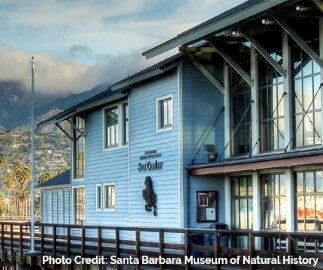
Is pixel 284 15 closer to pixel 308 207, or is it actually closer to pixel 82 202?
pixel 308 207

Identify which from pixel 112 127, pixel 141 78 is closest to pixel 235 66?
pixel 141 78

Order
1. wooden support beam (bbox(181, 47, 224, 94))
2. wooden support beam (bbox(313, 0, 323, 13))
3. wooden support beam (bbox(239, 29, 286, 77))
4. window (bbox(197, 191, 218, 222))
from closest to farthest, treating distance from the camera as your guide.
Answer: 1. wooden support beam (bbox(313, 0, 323, 13))
2. wooden support beam (bbox(239, 29, 286, 77))
3. wooden support beam (bbox(181, 47, 224, 94))
4. window (bbox(197, 191, 218, 222))

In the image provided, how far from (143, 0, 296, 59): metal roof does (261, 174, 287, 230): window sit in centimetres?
437

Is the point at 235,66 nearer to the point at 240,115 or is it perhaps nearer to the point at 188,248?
the point at 240,115

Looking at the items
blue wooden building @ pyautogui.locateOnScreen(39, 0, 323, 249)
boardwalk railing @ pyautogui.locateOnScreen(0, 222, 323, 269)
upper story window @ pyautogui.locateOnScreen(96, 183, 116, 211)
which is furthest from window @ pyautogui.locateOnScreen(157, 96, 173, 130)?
upper story window @ pyautogui.locateOnScreen(96, 183, 116, 211)

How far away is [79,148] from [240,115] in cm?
1280

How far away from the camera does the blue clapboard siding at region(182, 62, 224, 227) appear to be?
2634 centimetres

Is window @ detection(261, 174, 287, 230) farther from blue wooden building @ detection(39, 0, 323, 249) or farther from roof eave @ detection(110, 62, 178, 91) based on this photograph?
roof eave @ detection(110, 62, 178, 91)

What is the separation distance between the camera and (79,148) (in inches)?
1463

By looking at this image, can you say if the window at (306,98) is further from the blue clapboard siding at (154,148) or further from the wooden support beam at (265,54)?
the blue clapboard siding at (154,148)

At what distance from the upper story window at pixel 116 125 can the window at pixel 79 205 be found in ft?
13.1

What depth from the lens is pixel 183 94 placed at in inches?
1039

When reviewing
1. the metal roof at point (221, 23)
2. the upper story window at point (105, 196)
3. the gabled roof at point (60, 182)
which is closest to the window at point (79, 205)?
the gabled roof at point (60, 182)

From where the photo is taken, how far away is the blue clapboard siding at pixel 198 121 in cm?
2634
